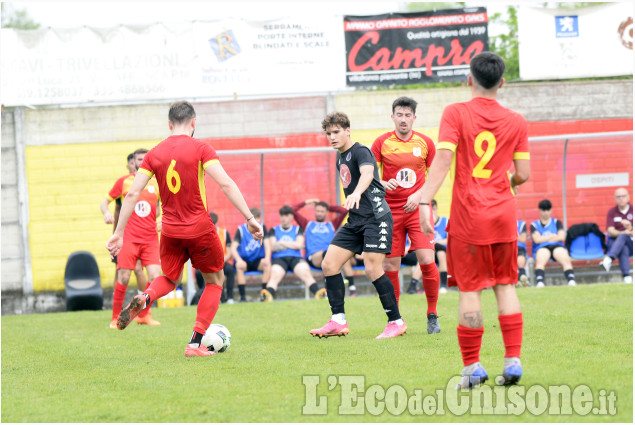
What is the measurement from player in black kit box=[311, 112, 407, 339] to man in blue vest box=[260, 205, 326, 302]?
22.5 feet

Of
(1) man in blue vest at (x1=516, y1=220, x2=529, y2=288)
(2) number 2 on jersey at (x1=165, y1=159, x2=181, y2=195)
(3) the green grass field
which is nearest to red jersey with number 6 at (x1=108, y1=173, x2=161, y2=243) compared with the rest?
(3) the green grass field

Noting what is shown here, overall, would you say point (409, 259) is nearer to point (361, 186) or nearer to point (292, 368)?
point (361, 186)

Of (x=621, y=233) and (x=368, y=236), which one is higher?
(x=368, y=236)

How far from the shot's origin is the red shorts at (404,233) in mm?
8547

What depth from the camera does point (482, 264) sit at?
5254mm

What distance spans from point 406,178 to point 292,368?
292cm

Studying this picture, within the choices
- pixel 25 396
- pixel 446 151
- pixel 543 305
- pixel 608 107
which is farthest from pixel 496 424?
pixel 608 107

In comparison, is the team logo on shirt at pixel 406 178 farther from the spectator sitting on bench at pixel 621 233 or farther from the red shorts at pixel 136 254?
the spectator sitting on bench at pixel 621 233

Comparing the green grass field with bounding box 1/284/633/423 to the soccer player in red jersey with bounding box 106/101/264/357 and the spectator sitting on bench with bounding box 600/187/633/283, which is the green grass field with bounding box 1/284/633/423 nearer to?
the soccer player in red jersey with bounding box 106/101/264/357

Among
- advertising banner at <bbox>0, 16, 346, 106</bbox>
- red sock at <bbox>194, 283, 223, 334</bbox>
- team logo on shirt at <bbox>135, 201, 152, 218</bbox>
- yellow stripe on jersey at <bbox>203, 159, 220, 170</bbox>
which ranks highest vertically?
advertising banner at <bbox>0, 16, 346, 106</bbox>

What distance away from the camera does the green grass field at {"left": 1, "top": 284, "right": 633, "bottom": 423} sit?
482 cm

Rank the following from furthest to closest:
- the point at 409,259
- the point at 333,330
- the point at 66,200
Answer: the point at 66,200 → the point at 409,259 → the point at 333,330

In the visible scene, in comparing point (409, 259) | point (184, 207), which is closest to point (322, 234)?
point (409, 259)

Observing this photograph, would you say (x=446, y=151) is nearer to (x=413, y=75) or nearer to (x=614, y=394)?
(x=614, y=394)
